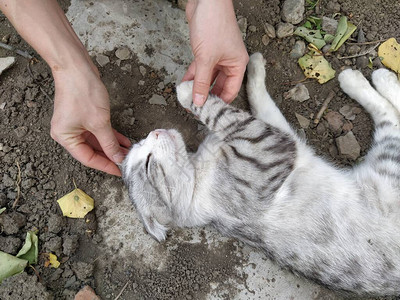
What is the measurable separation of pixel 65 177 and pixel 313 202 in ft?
6.22

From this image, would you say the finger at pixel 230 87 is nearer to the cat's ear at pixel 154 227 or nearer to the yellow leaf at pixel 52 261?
the cat's ear at pixel 154 227

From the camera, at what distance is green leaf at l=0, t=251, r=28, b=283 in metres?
2.76

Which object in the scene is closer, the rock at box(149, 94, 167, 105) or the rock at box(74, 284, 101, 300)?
the rock at box(74, 284, 101, 300)

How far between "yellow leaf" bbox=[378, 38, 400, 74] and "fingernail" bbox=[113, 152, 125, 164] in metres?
2.36

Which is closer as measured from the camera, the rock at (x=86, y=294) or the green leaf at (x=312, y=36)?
the rock at (x=86, y=294)

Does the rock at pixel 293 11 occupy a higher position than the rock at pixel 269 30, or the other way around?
the rock at pixel 293 11

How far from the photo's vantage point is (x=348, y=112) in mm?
3270

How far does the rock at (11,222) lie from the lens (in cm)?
284

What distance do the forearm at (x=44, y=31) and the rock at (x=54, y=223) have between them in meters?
1.18

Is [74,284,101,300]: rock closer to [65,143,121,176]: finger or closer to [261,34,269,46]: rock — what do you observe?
[65,143,121,176]: finger

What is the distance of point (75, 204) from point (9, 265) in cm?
61

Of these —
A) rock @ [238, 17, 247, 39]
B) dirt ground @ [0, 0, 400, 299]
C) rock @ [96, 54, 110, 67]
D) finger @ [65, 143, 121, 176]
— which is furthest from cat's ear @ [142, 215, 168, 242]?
rock @ [238, 17, 247, 39]

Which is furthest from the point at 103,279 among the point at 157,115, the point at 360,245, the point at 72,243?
the point at 360,245

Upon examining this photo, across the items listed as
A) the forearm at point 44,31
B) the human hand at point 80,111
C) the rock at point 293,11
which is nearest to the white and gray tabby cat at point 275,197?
the human hand at point 80,111
